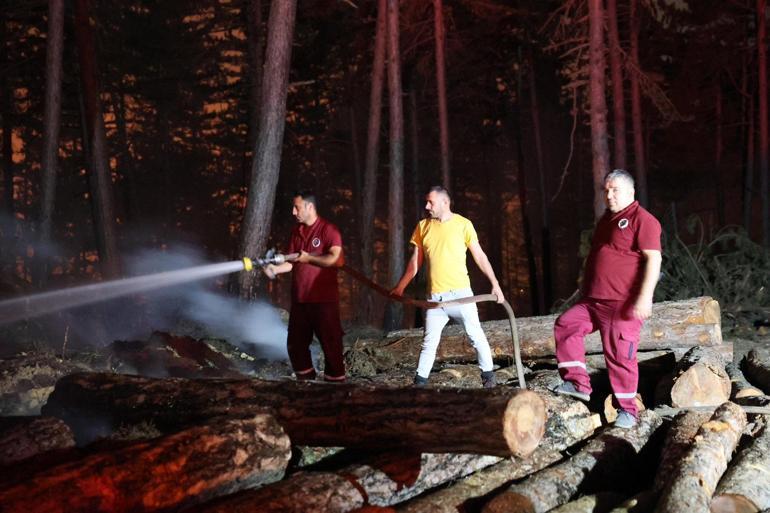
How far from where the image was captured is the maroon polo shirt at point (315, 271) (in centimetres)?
757

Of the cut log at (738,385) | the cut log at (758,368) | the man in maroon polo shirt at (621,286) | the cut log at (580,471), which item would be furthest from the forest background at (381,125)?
the cut log at (580,471)

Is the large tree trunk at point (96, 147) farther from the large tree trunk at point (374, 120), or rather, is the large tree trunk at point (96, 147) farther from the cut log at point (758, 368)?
the cut log at point (758, 368)

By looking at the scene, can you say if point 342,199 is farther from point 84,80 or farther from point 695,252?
point 695,252

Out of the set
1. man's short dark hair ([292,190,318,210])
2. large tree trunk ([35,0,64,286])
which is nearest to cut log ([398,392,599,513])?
man's short dark hair ([292,190,318,210])

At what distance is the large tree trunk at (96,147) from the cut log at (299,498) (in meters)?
12.5

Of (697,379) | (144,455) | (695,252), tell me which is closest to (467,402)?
(144,455)

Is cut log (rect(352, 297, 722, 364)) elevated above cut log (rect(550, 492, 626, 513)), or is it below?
above

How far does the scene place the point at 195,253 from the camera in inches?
1406

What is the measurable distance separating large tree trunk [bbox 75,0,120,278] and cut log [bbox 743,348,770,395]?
12696mm

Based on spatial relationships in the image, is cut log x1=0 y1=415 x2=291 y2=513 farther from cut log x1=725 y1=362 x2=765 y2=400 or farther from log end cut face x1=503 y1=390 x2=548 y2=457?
cut log x1=725 y1=362 x2=765 y2=400

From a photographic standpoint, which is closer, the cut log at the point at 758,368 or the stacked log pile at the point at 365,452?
the stacked log pile at the point at 365,452

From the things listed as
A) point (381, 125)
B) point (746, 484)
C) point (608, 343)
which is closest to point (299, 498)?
point (746, 484)

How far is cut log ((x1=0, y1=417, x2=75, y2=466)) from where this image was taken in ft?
15.0

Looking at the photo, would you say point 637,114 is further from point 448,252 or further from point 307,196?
point 307,196
